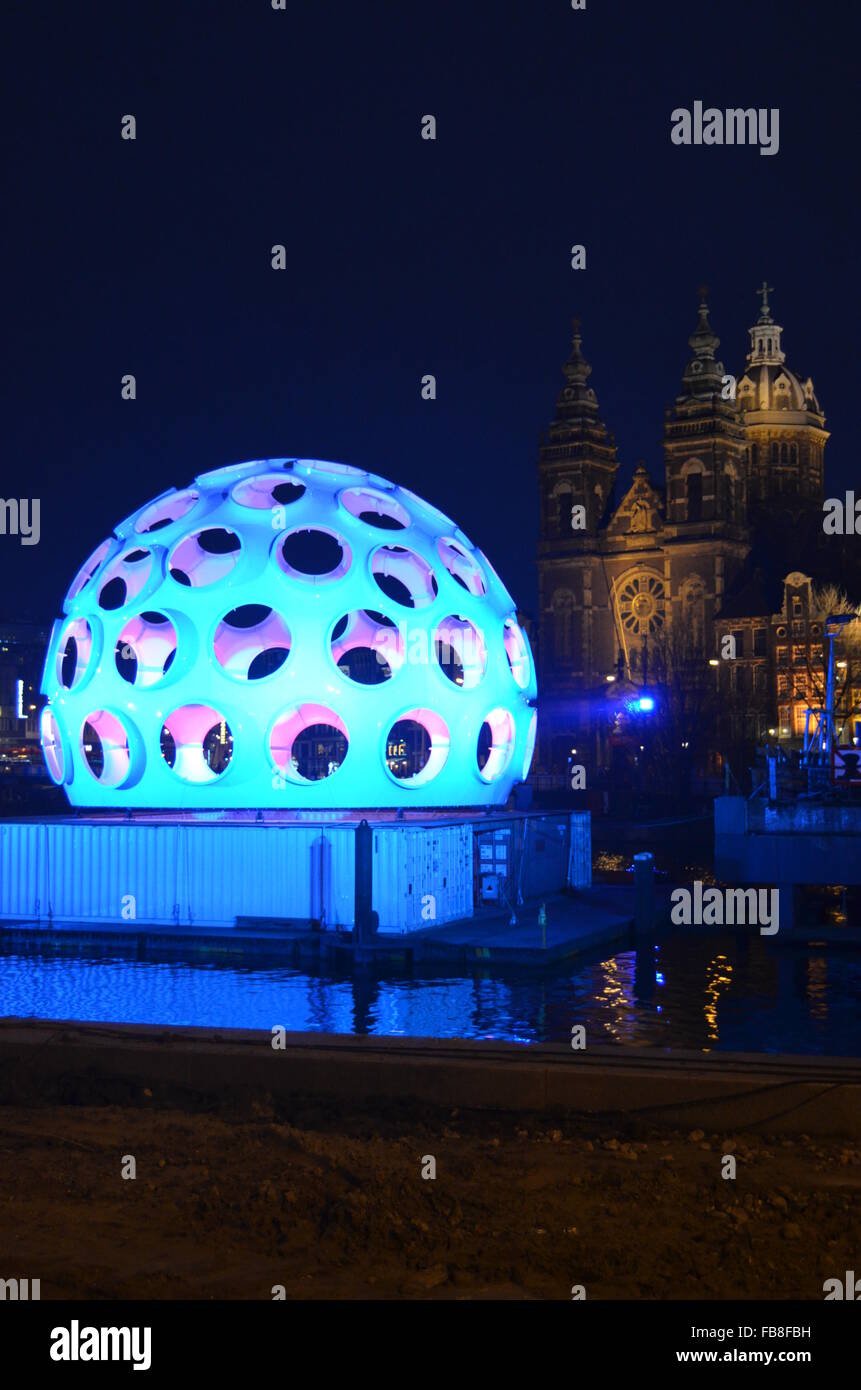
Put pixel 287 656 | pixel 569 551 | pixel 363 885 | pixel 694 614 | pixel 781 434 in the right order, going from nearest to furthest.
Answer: pixel 363 885 < pixel 287 656 < pixel 694 614 < pixel 569 551 < pixel 781 434

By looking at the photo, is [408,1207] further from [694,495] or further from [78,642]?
[694,495]

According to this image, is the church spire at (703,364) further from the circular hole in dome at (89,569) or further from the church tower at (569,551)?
the circular hole in dome at (89,569)

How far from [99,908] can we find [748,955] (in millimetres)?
9264

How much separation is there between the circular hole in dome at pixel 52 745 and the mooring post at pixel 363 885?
299 inches

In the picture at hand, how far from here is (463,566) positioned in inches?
973

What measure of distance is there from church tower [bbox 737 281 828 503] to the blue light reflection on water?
87025 millimetres

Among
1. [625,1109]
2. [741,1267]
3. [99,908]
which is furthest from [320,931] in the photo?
[741,1267]

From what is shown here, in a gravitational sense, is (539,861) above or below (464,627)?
below

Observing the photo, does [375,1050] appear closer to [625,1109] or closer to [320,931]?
[625,1109]

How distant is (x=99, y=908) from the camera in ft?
70.5

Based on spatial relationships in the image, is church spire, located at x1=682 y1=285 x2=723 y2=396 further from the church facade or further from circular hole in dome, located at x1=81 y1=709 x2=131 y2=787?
circular hole in dome, located at x1=81 y1=709 x2=131 y2=787

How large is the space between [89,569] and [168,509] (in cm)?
166

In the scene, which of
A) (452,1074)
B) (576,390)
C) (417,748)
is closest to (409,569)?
(452,1074)
